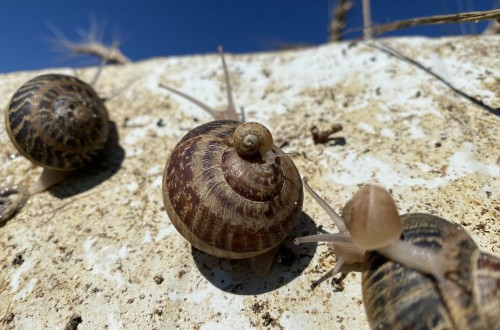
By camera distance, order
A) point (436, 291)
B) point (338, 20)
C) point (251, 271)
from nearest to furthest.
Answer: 1. point (436, 291)
2. point (251, 271)
3. point (338, 20)

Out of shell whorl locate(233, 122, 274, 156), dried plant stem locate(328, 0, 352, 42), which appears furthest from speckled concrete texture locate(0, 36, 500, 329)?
dried plant stem locate(328, 0, 352, 42)

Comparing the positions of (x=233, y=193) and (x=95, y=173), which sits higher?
(x=233, y=193)

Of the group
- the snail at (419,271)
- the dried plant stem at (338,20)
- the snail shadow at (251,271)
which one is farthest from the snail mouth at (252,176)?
the dried plant stem at (338,20)

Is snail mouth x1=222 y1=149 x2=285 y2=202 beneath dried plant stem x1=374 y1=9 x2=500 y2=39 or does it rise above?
beneath

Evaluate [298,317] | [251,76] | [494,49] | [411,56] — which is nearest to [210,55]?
[251,76]

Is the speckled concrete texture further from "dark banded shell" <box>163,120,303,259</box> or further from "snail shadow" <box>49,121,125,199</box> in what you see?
"dark banded shell" <box>163,120,303,259</box>

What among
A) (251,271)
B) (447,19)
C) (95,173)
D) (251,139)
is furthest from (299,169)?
(95,173)

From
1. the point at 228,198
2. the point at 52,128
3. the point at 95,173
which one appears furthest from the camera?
the point at 95,173

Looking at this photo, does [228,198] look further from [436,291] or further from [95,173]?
[95,173]
